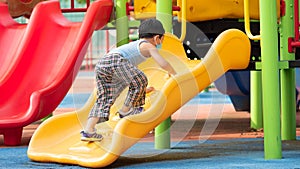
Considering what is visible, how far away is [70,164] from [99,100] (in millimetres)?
521

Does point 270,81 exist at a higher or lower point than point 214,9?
lower

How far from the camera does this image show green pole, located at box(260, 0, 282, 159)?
5.69 metres

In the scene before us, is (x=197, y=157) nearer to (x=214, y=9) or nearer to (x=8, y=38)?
(x=214, y=9)

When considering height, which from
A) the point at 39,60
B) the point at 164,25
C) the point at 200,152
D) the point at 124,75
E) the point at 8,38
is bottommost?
the point at 200,152

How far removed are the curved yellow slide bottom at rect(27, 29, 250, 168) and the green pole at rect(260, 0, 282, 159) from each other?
0.42 m

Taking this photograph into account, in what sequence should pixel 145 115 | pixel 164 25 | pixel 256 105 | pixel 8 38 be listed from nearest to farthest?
pixel 145 115 < pixel 164 25 < pixel 8 38 < pixel 256 105

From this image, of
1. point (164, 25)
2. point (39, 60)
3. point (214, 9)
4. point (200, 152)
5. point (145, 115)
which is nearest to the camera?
point (145, 115)

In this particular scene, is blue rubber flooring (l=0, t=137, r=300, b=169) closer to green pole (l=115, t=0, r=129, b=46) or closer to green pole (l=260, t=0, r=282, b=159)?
green pole (l=260, t=0, r=282, b=159)

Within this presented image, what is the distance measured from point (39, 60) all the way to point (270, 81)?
3.02 meters

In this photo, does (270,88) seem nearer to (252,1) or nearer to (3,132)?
(252,1)

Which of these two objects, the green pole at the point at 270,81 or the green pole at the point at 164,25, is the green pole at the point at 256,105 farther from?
the green pole at the point at 270,81

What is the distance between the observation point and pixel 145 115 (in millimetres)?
5582

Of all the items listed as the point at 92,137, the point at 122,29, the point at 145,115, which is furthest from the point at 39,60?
the point at 145,115

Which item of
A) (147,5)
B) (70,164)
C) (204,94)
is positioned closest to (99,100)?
(70,164)
